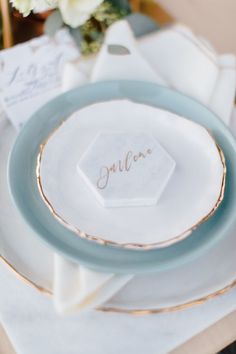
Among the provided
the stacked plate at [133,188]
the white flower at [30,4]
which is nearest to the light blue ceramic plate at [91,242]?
the stacked plate at [133,188]

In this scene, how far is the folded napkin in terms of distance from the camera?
64cm

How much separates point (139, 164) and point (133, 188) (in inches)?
Result: 1.3

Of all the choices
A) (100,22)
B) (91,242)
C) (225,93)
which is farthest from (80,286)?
(100,22)

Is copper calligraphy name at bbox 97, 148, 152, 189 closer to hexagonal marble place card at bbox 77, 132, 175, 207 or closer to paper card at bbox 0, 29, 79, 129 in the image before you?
hexagonal marble place card at bbox 77, 132, 175, 207

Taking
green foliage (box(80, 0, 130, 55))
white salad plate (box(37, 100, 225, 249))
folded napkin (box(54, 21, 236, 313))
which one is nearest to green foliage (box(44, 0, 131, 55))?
green foliage (box(80, 0, 130, 55))

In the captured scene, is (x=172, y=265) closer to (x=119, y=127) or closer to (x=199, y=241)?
(x=199, y=241)

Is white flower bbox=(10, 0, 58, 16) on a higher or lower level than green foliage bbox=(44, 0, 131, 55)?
higher

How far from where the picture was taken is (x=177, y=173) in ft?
1.77

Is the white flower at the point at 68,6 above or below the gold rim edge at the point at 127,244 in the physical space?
above

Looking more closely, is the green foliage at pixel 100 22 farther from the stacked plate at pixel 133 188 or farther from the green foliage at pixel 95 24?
the stacked plate at pixel 133 188

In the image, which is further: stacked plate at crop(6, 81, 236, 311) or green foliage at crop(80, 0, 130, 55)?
green foliage at crop(80, 0, 130, 55)

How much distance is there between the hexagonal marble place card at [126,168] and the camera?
511 mm

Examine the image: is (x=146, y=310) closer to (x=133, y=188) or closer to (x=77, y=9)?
(x=133, y=188)

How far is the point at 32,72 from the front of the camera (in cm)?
70
